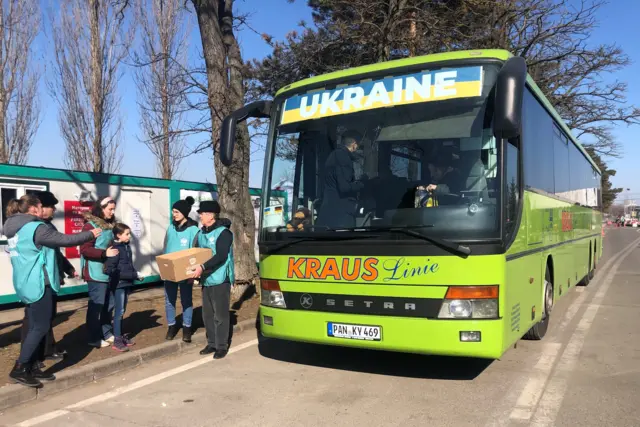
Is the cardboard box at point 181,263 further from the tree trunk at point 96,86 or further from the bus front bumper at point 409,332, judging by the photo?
the tree trunk at point 96,86

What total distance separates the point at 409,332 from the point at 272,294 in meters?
1.51

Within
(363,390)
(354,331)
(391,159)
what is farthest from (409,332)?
(391,159)

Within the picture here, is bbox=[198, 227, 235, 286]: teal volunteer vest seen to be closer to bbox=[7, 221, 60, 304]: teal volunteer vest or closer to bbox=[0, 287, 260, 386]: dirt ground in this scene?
bbox=[0, 287, 260, 386]: dirt ground

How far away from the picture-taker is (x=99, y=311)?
21.2 ft

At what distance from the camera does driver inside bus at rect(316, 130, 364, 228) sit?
5.28 meters

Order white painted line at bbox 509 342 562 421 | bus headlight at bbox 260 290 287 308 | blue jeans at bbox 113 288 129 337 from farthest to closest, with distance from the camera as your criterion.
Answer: blue jeans at bbox 113 288 129 337
bus headlight at bbox 260 290 287 308
white painted line at bbox 509 342 562 421

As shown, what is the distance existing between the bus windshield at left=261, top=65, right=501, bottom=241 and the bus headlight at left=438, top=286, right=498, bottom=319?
0.44 metres

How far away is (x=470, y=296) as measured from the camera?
4605 mm

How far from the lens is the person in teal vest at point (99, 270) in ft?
19.8

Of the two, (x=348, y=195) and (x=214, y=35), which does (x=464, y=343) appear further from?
(x=214, y=35)

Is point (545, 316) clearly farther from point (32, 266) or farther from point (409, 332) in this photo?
point (32, 266)

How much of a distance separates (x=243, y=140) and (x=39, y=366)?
5957 mm

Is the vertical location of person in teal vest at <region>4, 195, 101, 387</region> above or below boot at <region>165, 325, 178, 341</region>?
above

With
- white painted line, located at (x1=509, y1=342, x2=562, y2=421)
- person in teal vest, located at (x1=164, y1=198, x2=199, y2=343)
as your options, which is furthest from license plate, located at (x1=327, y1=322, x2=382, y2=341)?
person in teal vest, located at (x1=164, y1=198, x2=199, y2=343)
